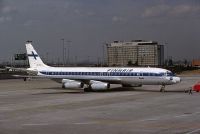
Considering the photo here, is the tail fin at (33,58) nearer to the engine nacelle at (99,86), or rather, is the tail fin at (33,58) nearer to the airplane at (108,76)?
the airplane at (108,76)

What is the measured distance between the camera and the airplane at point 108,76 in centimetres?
4722

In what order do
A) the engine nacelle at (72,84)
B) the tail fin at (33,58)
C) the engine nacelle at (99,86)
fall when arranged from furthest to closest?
the tail fin at (33,58), the engine nacelle at (72,84), the engine nacelle at (99,86)

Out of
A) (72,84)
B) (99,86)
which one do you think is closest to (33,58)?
(72,84)

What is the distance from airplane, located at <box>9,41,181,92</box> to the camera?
47.2 metres

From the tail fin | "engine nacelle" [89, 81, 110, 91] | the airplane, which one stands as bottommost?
"engine nacelle" [89, 81, 110, 91]

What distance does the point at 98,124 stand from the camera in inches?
864

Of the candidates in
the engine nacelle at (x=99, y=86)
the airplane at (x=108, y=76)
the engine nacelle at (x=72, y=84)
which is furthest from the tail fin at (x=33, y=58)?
the engine nacelle at (x=99, y=86)

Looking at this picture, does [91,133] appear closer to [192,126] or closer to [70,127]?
[70,127]

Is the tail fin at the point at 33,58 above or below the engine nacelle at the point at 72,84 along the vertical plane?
above

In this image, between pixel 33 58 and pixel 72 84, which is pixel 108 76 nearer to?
pixel 72 84

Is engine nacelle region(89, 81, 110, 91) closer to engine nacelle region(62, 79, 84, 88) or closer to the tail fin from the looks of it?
engine nacelle region(62, 79, 84, 88)

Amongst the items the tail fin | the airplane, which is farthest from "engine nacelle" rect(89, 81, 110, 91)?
the tail fin

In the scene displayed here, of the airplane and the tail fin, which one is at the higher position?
the tail fin

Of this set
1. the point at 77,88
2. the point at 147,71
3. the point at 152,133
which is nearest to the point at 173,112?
the point at 152,133
